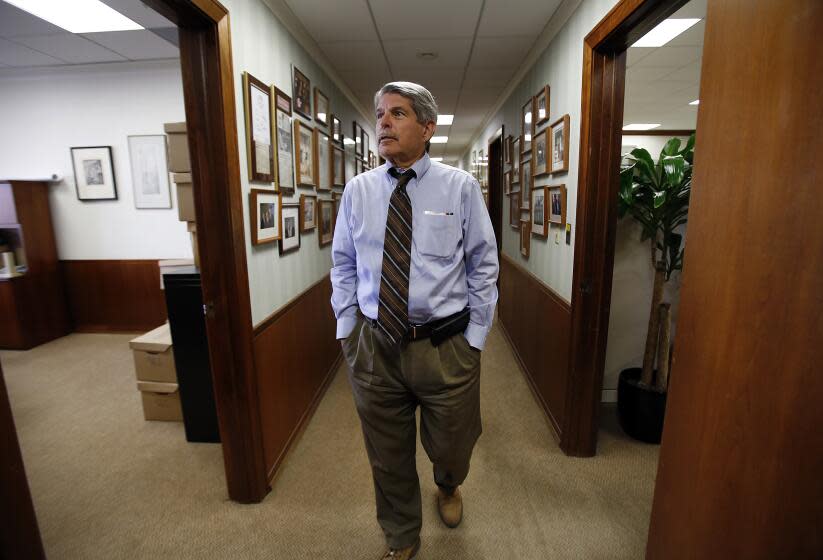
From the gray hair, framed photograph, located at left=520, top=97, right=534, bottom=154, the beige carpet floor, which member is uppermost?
framed photograph, located at left=520, top=97, right=534, bottom=154

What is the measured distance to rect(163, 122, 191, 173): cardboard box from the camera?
7.02 ft

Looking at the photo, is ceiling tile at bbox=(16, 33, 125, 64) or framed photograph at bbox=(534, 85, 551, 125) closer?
framed photograph at bbox=(534, 85, 551, 125)

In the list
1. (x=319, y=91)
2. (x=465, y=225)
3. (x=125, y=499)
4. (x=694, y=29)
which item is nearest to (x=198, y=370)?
(x=125, y=499)

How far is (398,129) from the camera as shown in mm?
1345

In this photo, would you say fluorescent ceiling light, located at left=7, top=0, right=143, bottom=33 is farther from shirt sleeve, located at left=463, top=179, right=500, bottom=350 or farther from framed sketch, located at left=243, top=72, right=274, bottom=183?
shirt sleeve, located at left=463, top=179, right=500, bottom=350

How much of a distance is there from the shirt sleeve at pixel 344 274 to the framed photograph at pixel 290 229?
0.79m

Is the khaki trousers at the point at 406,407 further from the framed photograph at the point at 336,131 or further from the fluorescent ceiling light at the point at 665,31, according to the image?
the fluorescent ceiling light at the point at 665,31

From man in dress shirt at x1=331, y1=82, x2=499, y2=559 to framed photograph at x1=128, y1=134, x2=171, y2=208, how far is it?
3.18 metres

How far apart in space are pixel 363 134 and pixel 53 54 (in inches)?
105

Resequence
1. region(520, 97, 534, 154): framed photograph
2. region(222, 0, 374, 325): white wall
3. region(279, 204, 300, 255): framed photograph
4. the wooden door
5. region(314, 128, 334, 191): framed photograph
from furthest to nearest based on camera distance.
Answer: region(520, 97, 534, 154): framed photograph, region(314, 128, 334, 191): framed photograph, region(279, 204, 300, 255): framed photograph, region(222, 0, 374, 325): white wall, the wooden door

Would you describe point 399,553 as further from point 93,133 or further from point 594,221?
point 93,133

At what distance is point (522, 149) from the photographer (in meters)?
3.31

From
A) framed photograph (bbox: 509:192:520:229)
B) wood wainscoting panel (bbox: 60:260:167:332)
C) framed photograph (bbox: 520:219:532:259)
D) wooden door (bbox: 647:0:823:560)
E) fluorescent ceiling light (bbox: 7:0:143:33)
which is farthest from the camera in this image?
wood wainscoting panel (bbox: 60:260:167:332)

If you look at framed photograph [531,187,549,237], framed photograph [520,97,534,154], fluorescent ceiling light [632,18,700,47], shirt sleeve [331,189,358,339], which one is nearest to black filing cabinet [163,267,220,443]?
shirt sleeve [331,189,358,339]
